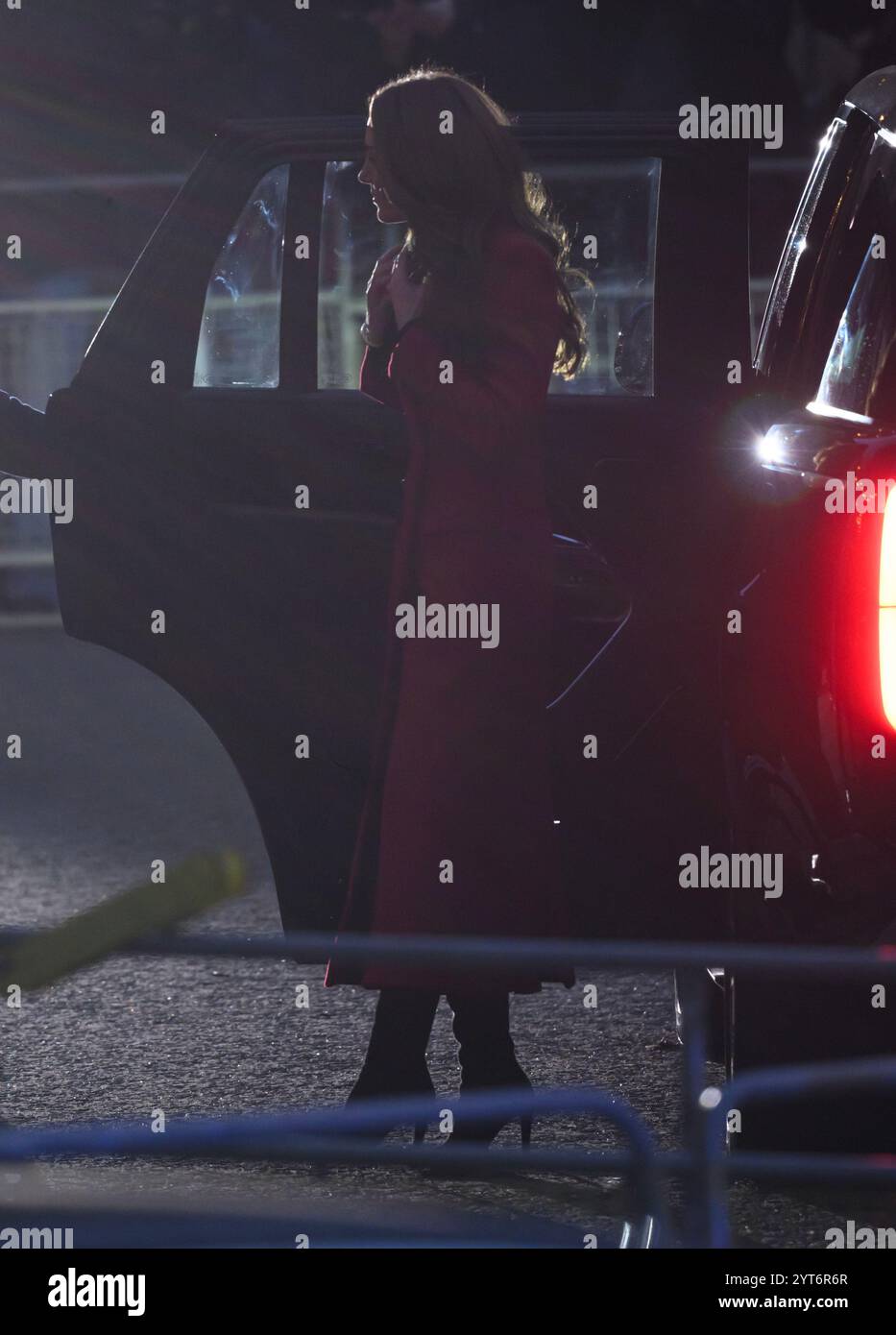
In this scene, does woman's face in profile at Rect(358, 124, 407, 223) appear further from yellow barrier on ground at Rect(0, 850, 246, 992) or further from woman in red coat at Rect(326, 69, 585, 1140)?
yellow barrier on ground at Rect(0, 850, 246, 992)

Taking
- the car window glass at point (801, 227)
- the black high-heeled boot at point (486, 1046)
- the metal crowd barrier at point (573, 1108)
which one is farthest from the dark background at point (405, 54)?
the metal crowd barrier at point (573, 1108)

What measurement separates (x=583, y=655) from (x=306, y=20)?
12.2m

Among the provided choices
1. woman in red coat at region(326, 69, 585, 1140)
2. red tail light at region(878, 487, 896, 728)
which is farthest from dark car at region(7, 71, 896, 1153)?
red tail light at region(878, 487, 896, 728)

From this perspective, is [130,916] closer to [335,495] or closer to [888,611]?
[888,611]

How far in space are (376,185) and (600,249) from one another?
0.59 metres

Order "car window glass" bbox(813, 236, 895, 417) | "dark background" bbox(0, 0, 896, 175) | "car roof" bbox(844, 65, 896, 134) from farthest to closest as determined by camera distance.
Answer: "dark background" bbox(0, 0, 896, 175)
"car roof" bbox(844, 65, 896, 134)
"car window glass" bbox(813, 236, 895, 417)

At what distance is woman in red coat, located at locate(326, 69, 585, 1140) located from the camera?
12.3ft

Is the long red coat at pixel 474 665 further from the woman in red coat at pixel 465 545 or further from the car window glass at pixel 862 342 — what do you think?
the car window glass at pixel 862 342

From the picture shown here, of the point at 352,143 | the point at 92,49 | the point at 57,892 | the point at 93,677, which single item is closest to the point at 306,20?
the point at 92,49

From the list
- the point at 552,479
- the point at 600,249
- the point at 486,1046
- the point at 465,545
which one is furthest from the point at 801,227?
the point at 486,1046

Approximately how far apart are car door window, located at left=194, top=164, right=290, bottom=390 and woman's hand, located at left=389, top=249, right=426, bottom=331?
356 millimetres

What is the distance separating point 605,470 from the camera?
3.90 meters

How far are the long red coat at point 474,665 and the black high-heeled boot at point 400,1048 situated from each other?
6.9 inches

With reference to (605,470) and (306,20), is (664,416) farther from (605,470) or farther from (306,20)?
(306,20)
